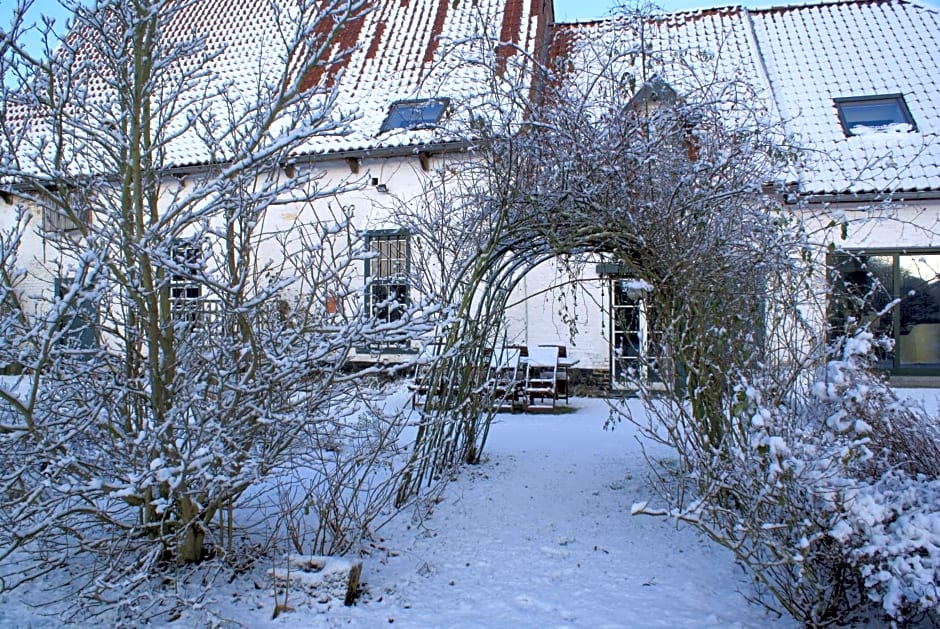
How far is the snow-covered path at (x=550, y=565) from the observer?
323 cm

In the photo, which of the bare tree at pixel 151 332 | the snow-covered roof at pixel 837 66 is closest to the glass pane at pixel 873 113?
the snow-covered roof at pixel 837 66

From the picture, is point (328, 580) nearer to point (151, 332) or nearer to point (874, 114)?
point (151, 332)

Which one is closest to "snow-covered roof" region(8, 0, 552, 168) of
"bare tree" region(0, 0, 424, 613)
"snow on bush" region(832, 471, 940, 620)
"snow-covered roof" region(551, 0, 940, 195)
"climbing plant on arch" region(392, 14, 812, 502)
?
"snow-covered roof" region(551, 0, 940, 195)

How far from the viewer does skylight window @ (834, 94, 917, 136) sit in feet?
33.0

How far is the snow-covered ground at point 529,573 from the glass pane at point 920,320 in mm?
6556

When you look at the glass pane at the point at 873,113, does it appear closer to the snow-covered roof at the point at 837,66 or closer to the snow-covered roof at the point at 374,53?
the snow-covered roof at the point at 837,66

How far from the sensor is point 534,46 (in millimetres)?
11453

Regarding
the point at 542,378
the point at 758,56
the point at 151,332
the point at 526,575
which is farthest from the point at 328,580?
the point at 758,56

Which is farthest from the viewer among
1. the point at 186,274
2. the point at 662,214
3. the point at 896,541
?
the point at 662,214

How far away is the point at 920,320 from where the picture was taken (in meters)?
9.75

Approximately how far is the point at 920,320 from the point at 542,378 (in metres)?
5.42

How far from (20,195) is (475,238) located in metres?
3.17

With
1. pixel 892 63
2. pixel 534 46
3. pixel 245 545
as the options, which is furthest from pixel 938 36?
pixel 245 545

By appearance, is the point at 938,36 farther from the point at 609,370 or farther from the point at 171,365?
the point at 171,365
